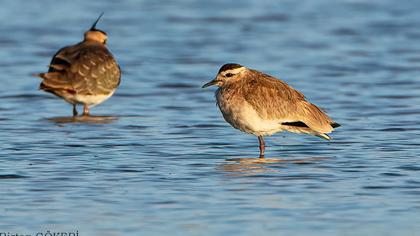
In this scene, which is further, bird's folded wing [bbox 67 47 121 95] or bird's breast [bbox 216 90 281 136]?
bird's folded wing [bbox 67 47 121 95]

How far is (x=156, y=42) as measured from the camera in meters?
24.3

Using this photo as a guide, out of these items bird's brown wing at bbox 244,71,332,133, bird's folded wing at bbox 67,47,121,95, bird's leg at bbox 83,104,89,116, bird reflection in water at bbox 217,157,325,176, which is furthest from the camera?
bird's leg at bbox 83,104,89,116

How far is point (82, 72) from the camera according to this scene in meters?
16.0

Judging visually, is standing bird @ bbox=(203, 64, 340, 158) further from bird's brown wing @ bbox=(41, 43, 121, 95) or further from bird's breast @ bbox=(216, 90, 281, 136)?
bird's brown wing @ bbox=(41, 43, 121, 95)

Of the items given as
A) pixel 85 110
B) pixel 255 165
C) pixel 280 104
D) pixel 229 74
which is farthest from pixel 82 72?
pixel 255 165

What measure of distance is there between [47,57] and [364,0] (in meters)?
10.8

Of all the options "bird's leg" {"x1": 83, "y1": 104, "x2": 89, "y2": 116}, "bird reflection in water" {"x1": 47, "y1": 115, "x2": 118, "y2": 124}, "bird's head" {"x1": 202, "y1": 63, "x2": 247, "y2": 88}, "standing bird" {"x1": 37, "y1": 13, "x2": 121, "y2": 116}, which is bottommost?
"bird reflection in water" {"x1": 47, "y1": 115, "x2": 118, "y2": 124}

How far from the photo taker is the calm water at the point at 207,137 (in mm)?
9836

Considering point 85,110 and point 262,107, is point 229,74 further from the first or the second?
point 85,110

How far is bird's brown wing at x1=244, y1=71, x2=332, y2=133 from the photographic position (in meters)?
12.7

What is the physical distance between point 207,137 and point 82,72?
2521 mm

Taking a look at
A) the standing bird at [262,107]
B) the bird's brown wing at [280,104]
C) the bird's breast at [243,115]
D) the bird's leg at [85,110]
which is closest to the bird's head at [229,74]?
the standing bird at [262,107]

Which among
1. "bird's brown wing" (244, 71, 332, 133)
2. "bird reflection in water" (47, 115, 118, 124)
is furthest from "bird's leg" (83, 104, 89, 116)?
"bird's brown wing" (244, 71, 332, 133)

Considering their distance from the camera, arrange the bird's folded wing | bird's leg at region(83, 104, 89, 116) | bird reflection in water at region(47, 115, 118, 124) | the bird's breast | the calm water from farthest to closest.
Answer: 1. bird's leg at region(83, 104, 89, 116)
2. the bird's folded wing
3. bird reflection in water at region(47, 115, 118, 124)
4. the bird's breast
5. the calm water
